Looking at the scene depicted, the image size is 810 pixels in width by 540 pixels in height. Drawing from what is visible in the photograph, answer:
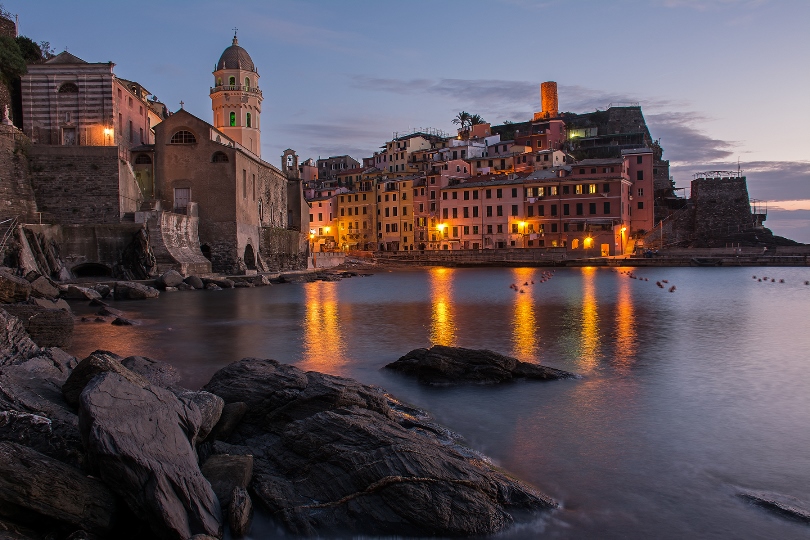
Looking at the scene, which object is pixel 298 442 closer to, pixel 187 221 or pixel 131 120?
pixel 187 221

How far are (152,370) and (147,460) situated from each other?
6258 mm

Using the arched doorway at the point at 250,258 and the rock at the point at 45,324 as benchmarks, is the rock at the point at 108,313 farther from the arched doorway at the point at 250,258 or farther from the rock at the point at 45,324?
the arched doorway at the point at 250,258

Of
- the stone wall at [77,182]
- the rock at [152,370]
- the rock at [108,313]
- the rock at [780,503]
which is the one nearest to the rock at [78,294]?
the rock at [108,313]

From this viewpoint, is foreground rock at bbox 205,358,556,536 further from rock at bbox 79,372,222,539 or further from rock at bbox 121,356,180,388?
rock at bbox 121,356,180,388

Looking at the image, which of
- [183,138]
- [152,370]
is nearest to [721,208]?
[183,138]

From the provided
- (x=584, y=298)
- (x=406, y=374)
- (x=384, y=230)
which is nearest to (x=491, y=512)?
(x=406, y=374)

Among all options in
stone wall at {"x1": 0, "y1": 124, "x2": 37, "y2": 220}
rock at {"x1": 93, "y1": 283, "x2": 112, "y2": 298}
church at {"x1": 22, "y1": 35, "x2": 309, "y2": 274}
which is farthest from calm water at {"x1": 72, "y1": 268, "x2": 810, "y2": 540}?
stone wall at {"x1": 0, "y1": 124, "x2": 37, "y2": 220}

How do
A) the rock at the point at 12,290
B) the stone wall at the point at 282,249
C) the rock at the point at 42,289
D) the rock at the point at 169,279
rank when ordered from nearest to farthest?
the rock at the point at 12,290 < the rock at the point at 42,289 < the rock at the point at 169,279 < the stone wall at the point at 282,249

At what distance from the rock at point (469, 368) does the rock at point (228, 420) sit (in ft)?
15.9

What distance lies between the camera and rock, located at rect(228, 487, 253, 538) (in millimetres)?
5980

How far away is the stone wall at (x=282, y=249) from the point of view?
49312mm

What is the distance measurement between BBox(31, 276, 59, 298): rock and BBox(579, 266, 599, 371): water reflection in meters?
18.6

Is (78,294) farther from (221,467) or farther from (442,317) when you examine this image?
(221,467)

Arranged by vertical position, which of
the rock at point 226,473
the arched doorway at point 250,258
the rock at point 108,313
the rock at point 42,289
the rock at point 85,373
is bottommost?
the rock at point 226,473
